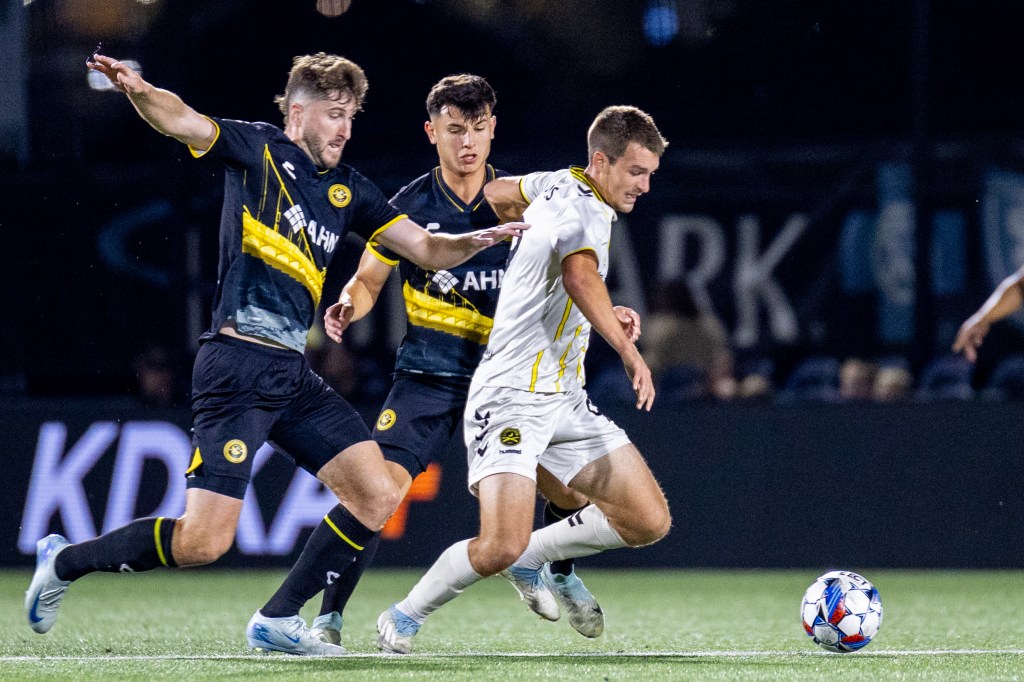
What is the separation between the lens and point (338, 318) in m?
5.71

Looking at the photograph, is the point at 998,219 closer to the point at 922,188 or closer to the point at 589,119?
the point at 922,188

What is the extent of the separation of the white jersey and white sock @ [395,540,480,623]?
2.06 ft

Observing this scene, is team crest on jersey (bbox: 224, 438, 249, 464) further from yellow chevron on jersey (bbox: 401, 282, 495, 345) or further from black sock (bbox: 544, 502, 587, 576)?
black sock (bbox: 544, 502, 587, 576)

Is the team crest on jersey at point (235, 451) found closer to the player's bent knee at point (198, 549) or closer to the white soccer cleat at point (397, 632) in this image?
the player's bent knee at point (198, 549)

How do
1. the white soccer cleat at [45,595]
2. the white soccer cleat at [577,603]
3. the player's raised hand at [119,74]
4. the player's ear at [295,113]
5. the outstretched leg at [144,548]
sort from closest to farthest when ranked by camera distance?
the player's raised hand at [119,74], the outstretched leg at [144,548], the white soccer cleat at [45,595], the player's ear at [295,113], the white soccer cleat at [577,603]

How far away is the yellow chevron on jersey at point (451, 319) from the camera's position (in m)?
6.03

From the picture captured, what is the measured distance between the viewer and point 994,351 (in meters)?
10.8

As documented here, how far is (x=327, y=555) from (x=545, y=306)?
46.7 inches

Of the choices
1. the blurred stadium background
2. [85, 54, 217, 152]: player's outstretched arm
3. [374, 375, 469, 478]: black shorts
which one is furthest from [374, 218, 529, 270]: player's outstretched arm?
the blurred stadium background

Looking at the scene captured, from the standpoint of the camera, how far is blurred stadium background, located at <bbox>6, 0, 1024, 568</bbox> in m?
8.88

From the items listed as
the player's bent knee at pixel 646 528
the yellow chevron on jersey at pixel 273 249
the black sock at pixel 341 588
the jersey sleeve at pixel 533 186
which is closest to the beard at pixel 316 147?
the yellow chevron on jersey at pixel 273 249

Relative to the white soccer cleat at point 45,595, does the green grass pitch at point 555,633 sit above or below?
below

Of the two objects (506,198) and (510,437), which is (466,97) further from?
(510,437)

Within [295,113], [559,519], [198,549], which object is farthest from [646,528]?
[295,113]
